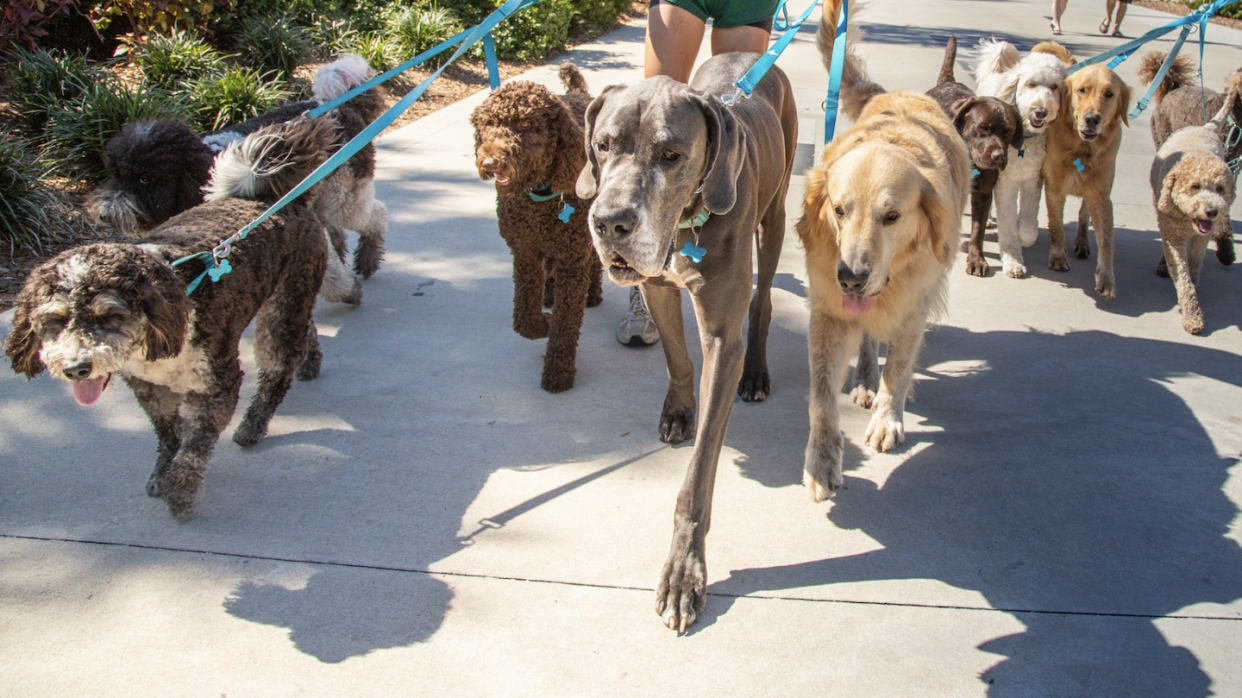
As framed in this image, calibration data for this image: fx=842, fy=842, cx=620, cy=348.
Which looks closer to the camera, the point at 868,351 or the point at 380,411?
the point at 380,411

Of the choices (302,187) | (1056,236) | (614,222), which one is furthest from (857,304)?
(1056,236)

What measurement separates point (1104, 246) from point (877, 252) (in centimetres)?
282

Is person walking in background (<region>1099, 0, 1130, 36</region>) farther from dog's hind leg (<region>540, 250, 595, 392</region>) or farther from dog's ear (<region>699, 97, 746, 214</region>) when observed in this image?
dog's ear (<region>699, 97, 746, 214</region>)

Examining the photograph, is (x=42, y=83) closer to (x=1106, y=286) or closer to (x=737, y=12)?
(x=737, y=12)

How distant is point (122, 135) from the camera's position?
161 inches

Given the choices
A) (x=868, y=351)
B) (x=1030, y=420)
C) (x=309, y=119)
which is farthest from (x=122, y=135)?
(x=1030, y=420)

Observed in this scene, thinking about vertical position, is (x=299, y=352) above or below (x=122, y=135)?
below

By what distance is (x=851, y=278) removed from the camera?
294 cm

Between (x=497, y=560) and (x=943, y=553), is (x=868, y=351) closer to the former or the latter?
(x=943, y=553)

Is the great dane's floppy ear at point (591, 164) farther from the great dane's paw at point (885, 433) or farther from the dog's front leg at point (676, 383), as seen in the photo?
the great dane's paw at point (885, 433)

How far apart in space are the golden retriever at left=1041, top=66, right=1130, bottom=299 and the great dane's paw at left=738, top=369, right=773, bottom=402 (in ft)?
8.20

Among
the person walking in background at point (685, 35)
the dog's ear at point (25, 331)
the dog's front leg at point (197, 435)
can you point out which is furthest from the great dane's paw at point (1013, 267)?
the dog's ear at point (25, 331)

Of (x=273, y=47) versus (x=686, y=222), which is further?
(x=273, y=47)

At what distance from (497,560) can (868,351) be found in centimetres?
213
